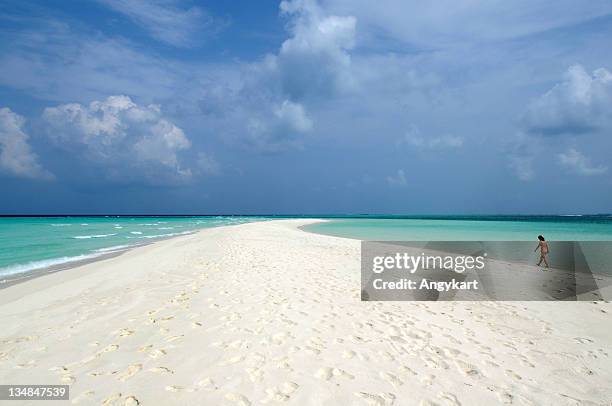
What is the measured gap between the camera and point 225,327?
6.65 meters

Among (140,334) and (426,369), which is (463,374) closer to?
(426,369)

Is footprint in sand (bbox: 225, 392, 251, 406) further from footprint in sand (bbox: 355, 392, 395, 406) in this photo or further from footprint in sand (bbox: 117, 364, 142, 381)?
footprint in sand (bbox: 117, 364, 142, 381)

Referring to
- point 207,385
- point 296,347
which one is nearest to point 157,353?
point 207,385

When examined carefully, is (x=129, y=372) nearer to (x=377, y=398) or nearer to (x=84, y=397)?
(x=84, y=397)

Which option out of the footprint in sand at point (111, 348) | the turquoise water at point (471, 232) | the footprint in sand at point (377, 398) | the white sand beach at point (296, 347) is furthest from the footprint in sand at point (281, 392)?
the turquoise water at point (471, 232)

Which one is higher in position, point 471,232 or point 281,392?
point 281,392

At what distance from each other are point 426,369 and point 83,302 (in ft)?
29.6

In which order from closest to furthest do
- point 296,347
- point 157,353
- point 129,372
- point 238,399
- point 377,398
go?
1. point 238,399
2. point 377,398
3. point 129,372
4. point 157,353
5. point 296,347

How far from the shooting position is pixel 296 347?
18.8 ft

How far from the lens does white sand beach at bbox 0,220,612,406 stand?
14.8 ft

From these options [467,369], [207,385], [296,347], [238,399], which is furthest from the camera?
[296,347]

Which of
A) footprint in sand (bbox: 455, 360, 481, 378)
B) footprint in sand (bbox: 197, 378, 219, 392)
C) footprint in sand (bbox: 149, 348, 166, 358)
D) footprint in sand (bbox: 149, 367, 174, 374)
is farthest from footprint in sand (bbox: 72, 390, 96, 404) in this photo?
footprint in sand (bbox: 455, 360, 481, 378)

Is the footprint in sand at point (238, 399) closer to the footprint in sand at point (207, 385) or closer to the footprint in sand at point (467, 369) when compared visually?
the footprint in sand at point (207, 385)

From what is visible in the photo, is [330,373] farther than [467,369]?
No
